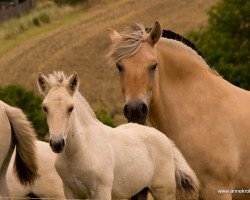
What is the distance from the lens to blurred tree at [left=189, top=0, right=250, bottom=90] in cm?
3616

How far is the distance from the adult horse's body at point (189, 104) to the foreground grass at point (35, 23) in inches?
1372

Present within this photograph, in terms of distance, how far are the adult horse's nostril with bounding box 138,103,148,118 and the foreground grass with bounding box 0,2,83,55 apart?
3533cm

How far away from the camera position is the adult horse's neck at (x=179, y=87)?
31.2ft

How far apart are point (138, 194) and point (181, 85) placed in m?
1.13

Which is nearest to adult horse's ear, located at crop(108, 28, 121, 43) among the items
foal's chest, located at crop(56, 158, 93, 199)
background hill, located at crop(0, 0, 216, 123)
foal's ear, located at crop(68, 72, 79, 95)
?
foal's ear, located at crop(68, 72, 79, 95)

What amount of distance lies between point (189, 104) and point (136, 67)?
2.16 feet

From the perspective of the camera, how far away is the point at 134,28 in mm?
9719

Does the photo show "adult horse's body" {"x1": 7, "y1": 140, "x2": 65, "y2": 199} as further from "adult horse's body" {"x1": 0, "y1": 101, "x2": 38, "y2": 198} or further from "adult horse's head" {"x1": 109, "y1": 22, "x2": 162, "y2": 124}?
"adult horse's head" {"x1": 109, "y1": 22, "x2": 162, "y2": 124}

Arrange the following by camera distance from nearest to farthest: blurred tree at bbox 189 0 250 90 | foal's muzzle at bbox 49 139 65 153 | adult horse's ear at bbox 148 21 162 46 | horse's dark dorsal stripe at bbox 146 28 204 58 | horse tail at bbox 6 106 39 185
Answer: foal's muzzle at bbox 49 139 65 153, horse tail at bbox 6 106 39 185, adult horse's ear at bbox 148 21 162 46, horse's dark dorsal stripe at bbox 146 28 204 58, blurred tree at bbox 189 0 250 90

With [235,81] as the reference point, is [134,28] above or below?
above

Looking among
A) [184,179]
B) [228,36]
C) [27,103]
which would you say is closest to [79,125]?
[184,179]

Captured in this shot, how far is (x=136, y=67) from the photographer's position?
9.32m

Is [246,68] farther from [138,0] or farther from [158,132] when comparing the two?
[158,132]

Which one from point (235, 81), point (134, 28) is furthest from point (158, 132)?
point (235, 81)
